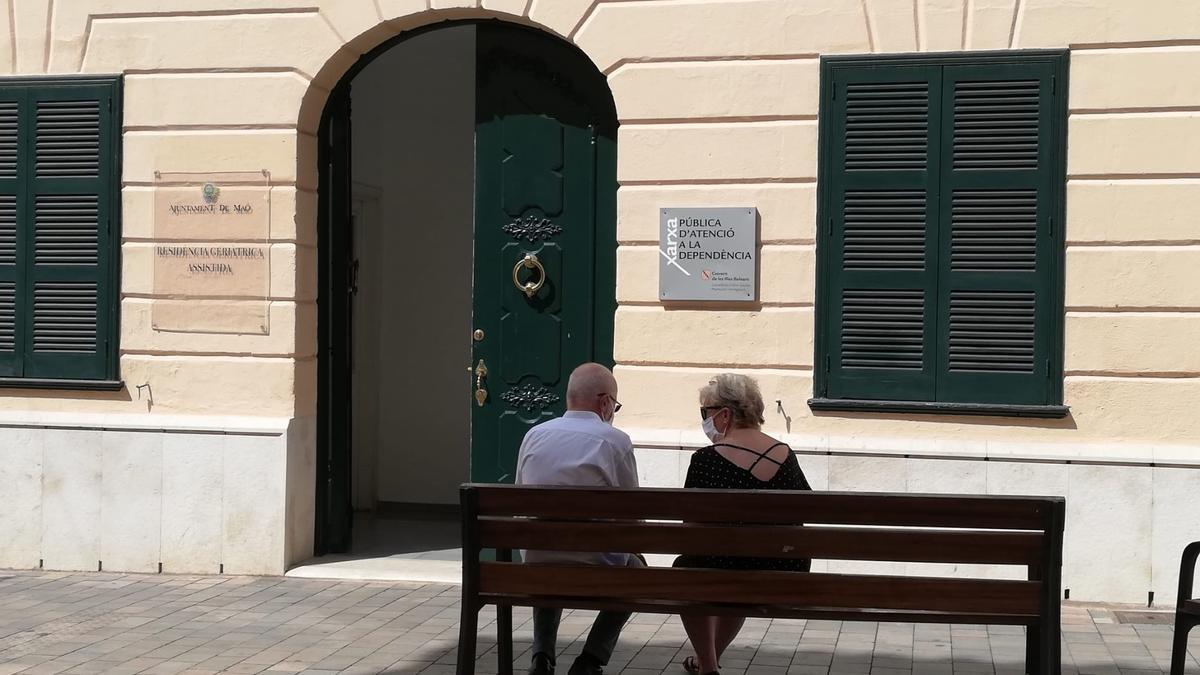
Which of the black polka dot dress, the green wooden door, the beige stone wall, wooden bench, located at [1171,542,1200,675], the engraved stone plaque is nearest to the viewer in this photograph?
wooden bench, located at [1171,542,1200,675]

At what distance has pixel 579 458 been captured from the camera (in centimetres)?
596

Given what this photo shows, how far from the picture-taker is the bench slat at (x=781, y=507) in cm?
508

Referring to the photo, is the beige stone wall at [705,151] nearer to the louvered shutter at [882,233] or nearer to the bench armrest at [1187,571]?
the louvered shutter at [882,233]

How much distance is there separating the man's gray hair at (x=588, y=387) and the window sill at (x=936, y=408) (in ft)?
8.31

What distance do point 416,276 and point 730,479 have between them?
6.72 metres

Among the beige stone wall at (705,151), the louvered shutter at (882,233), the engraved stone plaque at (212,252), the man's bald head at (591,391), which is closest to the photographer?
the man's bald head at (591,391)

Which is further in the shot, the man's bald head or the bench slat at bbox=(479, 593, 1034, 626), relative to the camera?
the man's bald head

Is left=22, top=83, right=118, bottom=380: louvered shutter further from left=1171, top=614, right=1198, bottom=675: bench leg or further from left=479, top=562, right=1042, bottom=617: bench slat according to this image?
left=1171, top=614, right=1198, bottom=675: bench leg

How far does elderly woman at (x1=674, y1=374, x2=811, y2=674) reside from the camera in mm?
5832

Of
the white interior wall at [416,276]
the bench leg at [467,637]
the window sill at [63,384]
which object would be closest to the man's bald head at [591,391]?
the bench leg at [467,637]

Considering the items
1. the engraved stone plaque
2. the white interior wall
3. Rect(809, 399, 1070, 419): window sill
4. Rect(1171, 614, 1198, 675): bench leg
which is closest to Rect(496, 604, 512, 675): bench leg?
Rect(1171, 614, 1198, 675): bench leg

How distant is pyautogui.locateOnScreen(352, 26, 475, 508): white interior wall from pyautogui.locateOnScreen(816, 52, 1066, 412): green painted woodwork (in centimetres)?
427

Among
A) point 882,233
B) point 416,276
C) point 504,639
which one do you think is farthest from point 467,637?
point 416,276

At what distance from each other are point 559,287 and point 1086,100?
3085 mm
